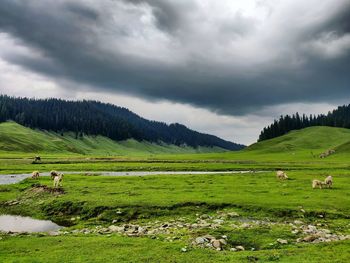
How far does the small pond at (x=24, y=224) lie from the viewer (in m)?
29.2

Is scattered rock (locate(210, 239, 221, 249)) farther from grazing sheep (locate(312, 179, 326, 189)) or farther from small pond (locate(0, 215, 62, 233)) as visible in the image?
grazing sheep (locate(312, 179, 326, 189))

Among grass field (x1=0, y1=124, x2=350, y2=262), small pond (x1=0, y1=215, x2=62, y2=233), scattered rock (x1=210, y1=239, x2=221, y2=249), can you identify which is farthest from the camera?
small pond (x1=0, y1=215, x2=62, y2=233)

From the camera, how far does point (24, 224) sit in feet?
103

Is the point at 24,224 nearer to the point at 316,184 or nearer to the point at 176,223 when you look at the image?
the point at 176,223

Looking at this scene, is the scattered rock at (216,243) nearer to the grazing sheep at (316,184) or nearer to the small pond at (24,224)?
the small pond at (24,224)

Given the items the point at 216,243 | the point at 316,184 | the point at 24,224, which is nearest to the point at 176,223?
the point at 216,243

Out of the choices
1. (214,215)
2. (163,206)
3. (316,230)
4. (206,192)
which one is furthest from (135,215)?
(316,230)

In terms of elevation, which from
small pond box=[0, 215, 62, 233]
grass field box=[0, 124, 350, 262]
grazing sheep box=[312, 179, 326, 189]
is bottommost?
small pond box=[0, 215, 62, 233]

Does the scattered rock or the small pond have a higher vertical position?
the scattered rock

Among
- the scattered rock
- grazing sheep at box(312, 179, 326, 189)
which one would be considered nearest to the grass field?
the scattered rock

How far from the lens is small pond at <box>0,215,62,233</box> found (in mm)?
29203

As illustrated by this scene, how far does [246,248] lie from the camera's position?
21.2m

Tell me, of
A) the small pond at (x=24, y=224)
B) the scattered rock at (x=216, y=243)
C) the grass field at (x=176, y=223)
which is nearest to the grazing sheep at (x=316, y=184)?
the grass field at (x=176, y=223)

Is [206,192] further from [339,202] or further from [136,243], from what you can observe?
[136,243]
